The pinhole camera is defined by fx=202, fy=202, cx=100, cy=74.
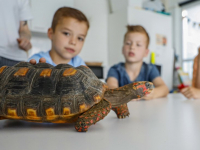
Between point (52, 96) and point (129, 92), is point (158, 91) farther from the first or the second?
point (52, 96)

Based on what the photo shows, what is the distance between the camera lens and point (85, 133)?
0.49 meters

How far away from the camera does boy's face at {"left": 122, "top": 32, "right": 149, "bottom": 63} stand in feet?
5.42

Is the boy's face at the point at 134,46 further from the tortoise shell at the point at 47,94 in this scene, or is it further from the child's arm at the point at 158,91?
the tortoise shell at the point at 47,94

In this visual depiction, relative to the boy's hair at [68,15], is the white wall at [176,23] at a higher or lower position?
higher

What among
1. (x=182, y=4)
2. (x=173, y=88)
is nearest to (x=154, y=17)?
(x=182, y=4)

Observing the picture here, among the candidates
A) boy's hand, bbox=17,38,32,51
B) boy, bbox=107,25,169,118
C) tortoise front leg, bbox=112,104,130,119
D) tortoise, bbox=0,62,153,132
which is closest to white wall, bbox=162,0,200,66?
boy, bbox=107,25,169,118

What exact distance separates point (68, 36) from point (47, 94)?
76 cm

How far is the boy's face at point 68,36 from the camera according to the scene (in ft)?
3.94

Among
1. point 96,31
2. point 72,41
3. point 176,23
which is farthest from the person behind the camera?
point 176,23

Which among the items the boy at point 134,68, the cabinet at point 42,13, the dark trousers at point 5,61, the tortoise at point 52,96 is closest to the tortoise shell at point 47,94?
the tortoise at point 52,96

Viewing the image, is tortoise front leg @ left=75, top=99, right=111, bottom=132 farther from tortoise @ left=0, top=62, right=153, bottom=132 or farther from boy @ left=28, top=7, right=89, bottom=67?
boy @ left=28, top=7, right=89, bottom=67

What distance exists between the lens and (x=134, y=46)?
1654mm

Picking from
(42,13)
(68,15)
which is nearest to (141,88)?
(68,15)

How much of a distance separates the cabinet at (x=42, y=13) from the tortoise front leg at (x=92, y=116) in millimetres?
2530
